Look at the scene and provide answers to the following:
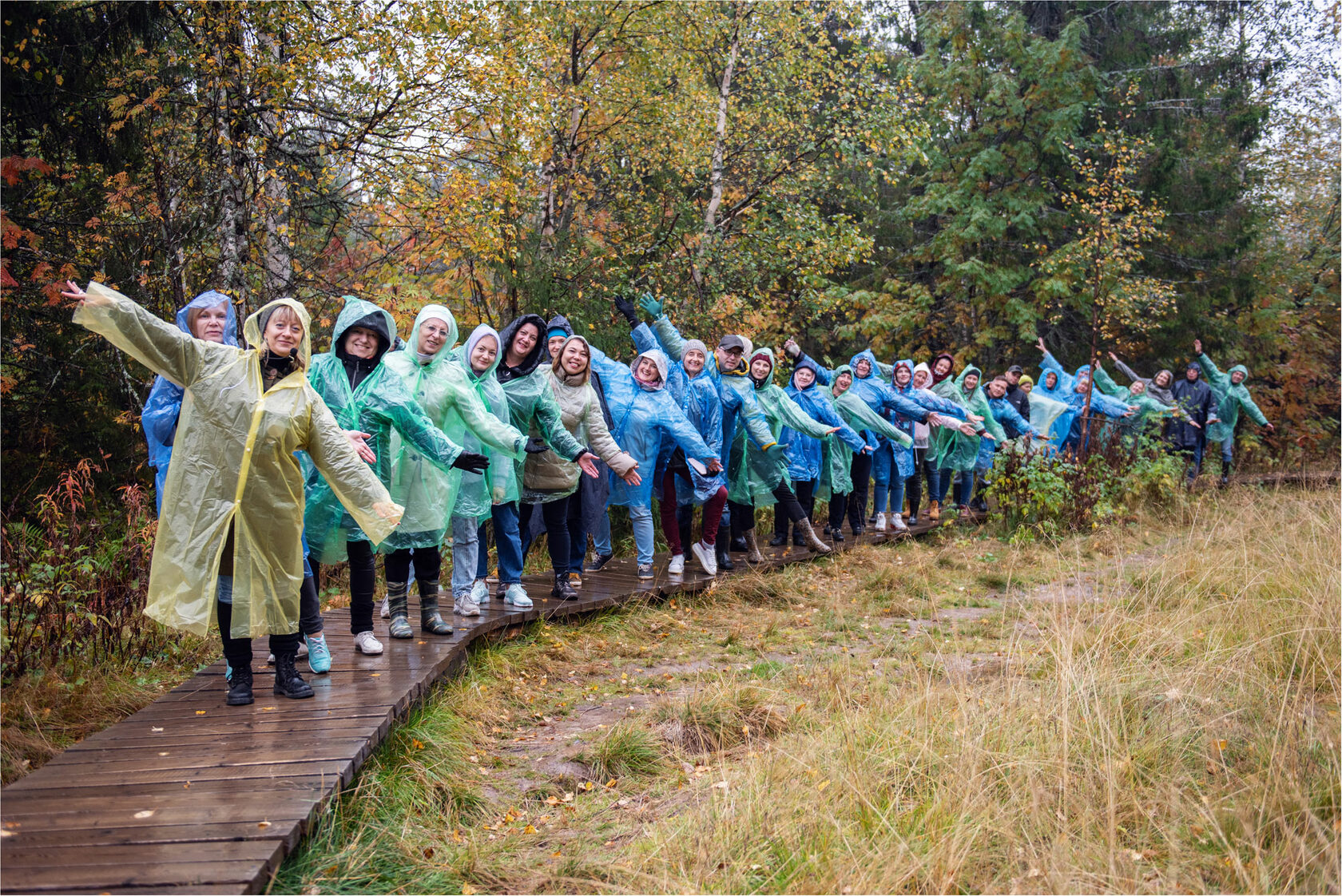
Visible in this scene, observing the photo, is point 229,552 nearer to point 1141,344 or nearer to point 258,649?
point 258,649

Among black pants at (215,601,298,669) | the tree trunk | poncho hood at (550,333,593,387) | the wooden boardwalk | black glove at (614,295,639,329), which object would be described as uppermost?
the tree trunk

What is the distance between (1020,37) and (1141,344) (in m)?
5.93

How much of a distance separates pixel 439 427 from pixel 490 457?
0.54 metres

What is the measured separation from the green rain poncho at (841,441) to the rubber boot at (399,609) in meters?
5.47

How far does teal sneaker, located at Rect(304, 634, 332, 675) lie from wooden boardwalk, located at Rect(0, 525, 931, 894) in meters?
0.08

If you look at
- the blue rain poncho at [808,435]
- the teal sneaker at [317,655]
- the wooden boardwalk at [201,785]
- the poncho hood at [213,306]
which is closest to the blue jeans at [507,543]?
the wooden boardwalk at [201,785]

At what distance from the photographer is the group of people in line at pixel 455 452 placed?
13.9ft

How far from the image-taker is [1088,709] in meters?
4.30

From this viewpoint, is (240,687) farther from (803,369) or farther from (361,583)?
(803,369)

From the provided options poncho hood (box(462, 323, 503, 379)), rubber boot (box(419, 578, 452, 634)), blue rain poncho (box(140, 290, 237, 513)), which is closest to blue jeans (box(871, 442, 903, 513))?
poncho hood (box(462, 323, 503, 379))

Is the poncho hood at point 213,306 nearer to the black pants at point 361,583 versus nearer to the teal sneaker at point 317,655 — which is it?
the black pants at point 361,583

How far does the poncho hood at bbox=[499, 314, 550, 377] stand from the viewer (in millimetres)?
6566

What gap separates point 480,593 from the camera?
689 centimetres

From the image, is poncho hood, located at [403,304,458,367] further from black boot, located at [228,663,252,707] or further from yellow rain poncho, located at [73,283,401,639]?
black boot, located at [228,663,252,707]
